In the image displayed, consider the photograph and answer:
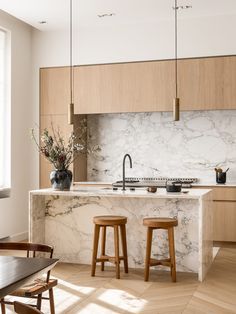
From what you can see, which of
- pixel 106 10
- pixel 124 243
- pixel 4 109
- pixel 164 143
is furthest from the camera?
pixel 164 143

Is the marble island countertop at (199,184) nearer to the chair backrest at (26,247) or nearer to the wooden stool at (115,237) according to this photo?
the wooden stool at (115,237)

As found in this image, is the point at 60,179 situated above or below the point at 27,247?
above

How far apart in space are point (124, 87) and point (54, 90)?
3.71 ft

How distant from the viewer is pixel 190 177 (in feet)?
24.7

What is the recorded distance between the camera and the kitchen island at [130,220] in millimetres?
5203

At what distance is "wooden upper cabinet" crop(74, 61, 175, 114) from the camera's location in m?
7.18

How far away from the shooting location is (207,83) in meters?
6.98

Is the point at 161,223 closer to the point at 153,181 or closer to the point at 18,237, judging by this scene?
the point at 153,181

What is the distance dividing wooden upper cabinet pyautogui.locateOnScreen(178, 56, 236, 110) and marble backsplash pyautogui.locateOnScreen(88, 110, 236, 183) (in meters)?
0.45

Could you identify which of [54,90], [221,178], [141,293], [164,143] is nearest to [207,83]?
[164,143]

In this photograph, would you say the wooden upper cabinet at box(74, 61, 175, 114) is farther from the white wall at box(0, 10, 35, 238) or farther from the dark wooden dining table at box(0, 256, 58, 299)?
the dark wooden dining table at box(0, 256, 58, 299)

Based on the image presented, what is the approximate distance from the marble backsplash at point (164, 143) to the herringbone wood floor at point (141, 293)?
2.23 metres

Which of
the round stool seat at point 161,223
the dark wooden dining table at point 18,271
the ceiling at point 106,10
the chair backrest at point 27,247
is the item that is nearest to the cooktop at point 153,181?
the round stool seat at point 161,223

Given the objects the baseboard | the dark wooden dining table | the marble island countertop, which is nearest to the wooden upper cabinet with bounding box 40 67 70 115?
the marble island countertop
